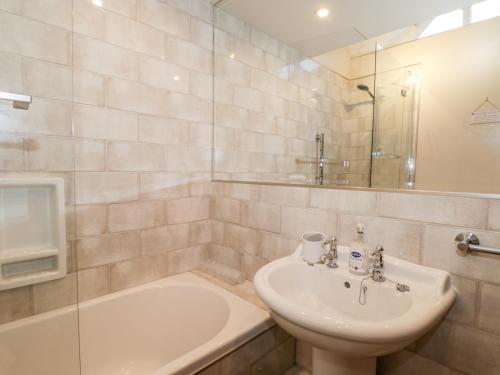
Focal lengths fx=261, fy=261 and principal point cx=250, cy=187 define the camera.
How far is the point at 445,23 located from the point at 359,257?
5.56 ft

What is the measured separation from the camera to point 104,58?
1396 millimetres

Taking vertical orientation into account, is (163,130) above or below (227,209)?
above

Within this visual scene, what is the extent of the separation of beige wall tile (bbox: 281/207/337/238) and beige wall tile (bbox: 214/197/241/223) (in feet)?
1.29

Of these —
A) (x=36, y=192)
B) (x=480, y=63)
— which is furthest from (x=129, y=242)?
(x=480, y=63)

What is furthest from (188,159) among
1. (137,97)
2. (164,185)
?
(137,97)

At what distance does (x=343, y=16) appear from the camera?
180 centimetres

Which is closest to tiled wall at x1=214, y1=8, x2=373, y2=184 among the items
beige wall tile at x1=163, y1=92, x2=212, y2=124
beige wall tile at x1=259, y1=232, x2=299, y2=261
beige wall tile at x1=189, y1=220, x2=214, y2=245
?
beige wall tile at x1=163, y1=92, x2=212, y2=124

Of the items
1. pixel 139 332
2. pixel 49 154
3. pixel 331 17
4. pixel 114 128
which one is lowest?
pixel 139 332

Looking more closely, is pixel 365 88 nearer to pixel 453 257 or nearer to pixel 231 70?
pixel 231 70

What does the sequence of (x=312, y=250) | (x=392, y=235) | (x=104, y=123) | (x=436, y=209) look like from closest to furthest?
(x=436, y=209) < (x=392, y=235) < (x=312, y=250) < (x=104, y=123)

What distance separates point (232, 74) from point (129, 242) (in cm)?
140

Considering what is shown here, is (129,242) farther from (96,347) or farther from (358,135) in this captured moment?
(358,135)

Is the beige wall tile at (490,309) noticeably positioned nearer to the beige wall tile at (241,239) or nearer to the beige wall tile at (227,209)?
the beige wall tile at (241,239)

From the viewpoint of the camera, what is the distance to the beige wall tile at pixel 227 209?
1790 millimetres
